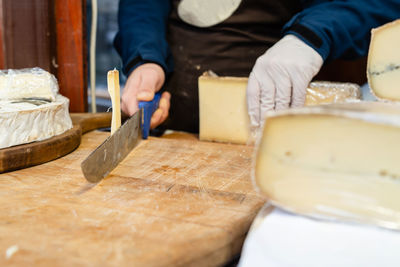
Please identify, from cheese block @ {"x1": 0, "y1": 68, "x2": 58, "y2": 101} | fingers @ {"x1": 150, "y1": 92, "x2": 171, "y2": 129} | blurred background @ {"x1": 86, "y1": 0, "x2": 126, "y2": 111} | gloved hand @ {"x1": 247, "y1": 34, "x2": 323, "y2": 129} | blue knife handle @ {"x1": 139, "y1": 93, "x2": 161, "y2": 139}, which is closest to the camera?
cheese block @ {"x1": 0, "y1": 68, "x2": 58, "y2": 101}

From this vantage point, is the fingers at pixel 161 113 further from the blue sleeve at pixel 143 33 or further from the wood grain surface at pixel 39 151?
the wood grain surface at pixel 39 151

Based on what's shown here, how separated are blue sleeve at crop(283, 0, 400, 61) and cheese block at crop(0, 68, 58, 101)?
82 cm

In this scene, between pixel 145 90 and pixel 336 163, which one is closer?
pixel 336 163

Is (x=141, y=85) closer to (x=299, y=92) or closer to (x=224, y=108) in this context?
(x=224, y=108)

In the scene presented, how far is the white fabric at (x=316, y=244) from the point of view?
25.5 inches

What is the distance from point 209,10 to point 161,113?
506mm

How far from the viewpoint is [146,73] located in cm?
165

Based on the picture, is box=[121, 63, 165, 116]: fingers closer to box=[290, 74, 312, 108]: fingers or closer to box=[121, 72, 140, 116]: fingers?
box=[121, 72, 140, 116]: fingers

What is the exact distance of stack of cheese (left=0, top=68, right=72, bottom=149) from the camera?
108 centimetres

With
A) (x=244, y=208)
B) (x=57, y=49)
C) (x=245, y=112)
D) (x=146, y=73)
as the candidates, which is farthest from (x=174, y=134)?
(x=244, y=208)

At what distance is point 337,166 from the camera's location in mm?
718

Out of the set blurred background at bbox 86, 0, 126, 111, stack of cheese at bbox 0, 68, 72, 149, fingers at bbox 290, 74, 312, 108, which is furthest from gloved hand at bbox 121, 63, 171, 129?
blurred background at bbox 86, 0, 126, 111

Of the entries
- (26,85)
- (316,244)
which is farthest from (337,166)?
(26,85)

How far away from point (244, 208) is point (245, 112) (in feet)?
2.13
